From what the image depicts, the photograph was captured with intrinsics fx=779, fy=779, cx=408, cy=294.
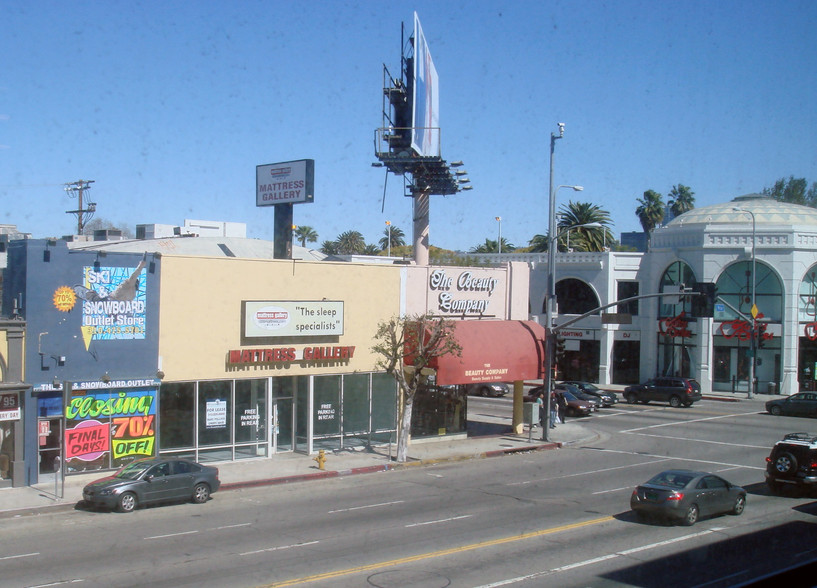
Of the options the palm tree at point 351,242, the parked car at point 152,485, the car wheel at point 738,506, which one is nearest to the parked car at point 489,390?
the parked car at point 152,485

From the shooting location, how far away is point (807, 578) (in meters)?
6.46

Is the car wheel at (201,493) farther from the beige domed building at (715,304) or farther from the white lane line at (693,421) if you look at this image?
the beige domed building at (715,304)

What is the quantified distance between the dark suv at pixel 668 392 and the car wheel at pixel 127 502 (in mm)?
35370

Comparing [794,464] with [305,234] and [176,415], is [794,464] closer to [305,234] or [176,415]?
[176,415]

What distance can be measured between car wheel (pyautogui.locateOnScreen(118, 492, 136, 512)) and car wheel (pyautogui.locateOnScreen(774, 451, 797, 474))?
17517mm

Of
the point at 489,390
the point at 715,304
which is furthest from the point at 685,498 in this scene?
the point at 715,304

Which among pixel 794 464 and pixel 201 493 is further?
pixel 794 464

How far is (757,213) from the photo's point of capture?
55250 mm

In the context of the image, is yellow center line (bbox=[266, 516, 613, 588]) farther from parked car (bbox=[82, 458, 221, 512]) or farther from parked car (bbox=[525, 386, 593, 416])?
parked car (bbox=[525, 386, 593, 416])

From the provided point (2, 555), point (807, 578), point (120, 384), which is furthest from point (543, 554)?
point (120, 384)

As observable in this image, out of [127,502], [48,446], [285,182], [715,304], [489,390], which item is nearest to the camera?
[127,502]

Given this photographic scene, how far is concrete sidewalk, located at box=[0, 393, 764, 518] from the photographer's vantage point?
834 inches

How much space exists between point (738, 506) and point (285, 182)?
20.9m

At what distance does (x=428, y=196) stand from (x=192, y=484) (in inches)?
851
